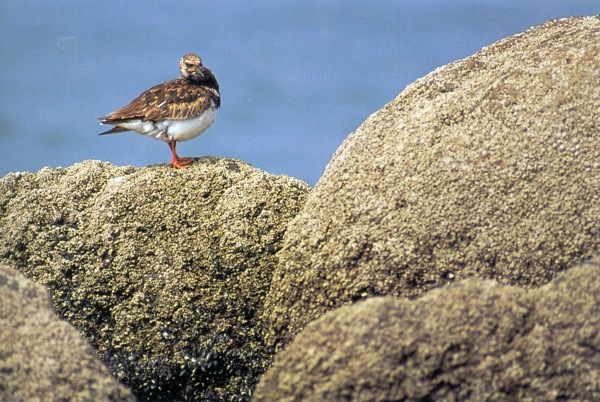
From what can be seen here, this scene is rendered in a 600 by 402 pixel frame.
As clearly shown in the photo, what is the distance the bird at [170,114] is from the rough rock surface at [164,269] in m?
0.67

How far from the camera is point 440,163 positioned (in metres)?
4.84

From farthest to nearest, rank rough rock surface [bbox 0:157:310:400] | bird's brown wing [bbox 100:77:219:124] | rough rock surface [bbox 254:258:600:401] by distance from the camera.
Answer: bird's brown wing [bbox 100:77:219:124]
rough rock surface [bbox 0:157:310:400]
rough rock surface [bbox 254:258:600:401]

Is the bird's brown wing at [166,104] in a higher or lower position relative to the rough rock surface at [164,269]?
higher

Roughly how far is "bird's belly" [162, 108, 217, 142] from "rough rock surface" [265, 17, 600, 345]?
5.08 feet

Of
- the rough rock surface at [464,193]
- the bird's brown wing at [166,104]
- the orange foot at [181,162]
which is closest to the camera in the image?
the rough rock surface at [464,193]

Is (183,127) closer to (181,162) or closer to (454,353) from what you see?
(181,162)

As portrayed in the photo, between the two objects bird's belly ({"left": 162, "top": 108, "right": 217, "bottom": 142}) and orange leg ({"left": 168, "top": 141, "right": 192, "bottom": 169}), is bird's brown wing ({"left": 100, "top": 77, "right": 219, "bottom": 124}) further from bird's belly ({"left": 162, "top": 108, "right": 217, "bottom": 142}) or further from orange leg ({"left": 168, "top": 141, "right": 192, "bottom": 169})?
orange leg ({"left": 168, "top": 141, "right": 192, "bottom": 169})

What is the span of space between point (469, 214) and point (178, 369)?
231cm

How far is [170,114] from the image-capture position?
20.5 feet

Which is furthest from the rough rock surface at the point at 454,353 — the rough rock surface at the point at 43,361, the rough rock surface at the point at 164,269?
the rough rock surface at the point at 164,269

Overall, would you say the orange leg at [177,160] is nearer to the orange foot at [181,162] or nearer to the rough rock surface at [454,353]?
the orange foot at [181,162]

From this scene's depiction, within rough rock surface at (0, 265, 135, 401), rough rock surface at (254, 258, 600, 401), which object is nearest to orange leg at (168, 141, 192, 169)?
rough rock surface at (0, 265, 135, 401)

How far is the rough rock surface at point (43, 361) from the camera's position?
3553mm

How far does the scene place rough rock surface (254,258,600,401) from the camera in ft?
11.3
